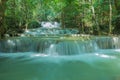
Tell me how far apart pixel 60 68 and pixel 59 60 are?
61.8 inches

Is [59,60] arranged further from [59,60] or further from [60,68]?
[60,68]

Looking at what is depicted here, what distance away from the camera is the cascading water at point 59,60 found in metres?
7.37

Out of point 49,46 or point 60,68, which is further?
point 49,46

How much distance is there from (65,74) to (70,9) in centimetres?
1413

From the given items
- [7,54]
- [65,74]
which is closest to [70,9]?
[7,54]

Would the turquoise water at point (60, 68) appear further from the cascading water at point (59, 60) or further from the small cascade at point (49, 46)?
the small cascade at point (49, 46)

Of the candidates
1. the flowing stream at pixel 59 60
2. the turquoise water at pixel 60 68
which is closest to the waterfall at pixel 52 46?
the flowing stream at pixel 59 60

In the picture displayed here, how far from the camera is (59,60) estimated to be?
10039 mm

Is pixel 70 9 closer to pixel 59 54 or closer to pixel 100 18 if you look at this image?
pixel 100 18

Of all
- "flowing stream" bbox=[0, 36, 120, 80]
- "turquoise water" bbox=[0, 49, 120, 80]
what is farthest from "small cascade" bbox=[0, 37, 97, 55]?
"turquoise water" bbox=[0, 49, 120, 80]

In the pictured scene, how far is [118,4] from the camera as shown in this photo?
18.2 m

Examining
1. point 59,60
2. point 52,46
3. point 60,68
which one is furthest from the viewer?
point 52,46

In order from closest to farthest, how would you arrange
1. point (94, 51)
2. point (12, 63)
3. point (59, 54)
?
1. point (12, 63)
2. point (59, 54)
3. point (94, 51)

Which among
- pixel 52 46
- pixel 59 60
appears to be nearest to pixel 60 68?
pixel 59 60
